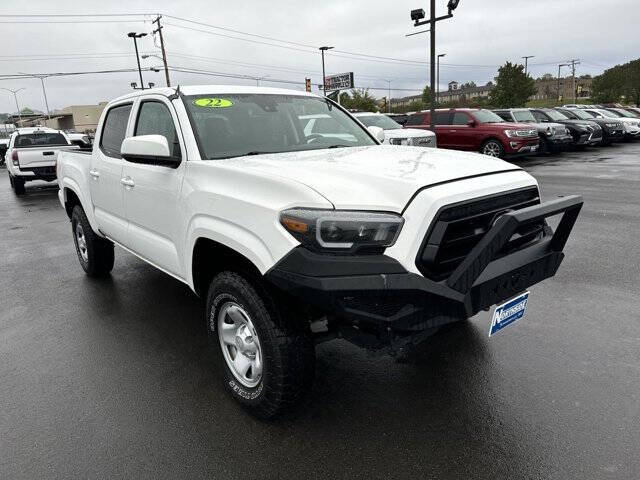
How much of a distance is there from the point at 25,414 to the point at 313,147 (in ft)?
8.27

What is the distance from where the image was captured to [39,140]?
49.5 feet

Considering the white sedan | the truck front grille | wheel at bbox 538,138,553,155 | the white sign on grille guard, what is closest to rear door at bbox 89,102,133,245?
the truck front grille

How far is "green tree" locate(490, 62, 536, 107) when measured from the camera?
2087 inches

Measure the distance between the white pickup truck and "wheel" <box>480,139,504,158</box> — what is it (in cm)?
1262

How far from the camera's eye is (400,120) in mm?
18922

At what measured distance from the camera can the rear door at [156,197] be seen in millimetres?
3230

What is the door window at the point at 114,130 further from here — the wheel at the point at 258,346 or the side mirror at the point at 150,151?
the wheel at the point at 258,346

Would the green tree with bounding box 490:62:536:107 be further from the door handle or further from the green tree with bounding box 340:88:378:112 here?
the door handle

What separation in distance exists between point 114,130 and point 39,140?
12652mm

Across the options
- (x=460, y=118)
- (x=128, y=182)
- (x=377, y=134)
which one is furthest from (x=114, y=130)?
(x=460, y=118)

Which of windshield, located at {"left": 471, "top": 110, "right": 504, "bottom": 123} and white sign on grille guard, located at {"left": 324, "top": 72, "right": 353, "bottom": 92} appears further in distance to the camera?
white sign on grille guard, located at {"left": 324, "top": 72, "right": 353, "bottom": 92}

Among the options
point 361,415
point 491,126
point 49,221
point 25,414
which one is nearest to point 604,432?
point 361,415

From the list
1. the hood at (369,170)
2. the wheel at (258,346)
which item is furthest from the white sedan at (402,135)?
the wheel at (258,346)

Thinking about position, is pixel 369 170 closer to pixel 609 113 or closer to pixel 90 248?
pixel 90 248
